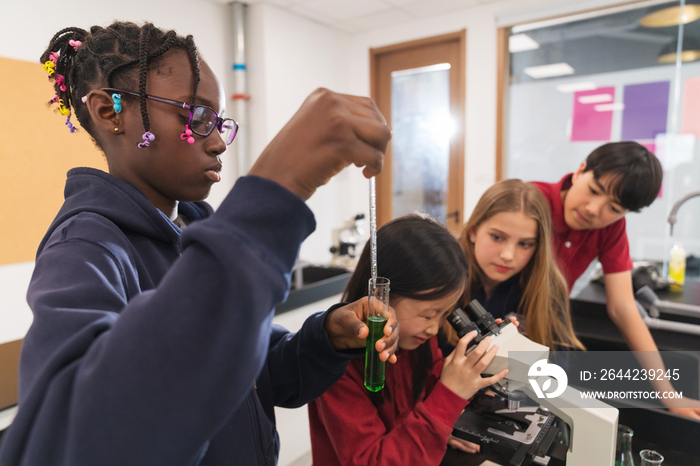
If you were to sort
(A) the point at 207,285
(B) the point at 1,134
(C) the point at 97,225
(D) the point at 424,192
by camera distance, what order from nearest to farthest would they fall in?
(A) the point at 207,285
(C) the point at 97,225
(B) the point at 1,134
(D) the point at 424,192

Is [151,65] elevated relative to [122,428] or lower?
elevated

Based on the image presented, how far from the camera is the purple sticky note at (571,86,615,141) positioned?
10.6ft

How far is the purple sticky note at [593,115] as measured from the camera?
3219 mm

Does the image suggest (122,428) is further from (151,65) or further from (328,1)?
(328,1)

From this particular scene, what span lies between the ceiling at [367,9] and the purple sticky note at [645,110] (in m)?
1.29

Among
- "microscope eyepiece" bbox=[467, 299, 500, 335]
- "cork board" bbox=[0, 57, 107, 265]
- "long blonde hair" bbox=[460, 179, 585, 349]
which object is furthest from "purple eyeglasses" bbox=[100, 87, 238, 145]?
"cork board" bbox=[0, 57, 107, 265]

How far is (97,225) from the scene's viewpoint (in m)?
0.56

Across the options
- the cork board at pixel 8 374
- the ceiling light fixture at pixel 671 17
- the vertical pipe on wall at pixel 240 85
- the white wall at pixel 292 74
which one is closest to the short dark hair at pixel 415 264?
the cork board at pixel 8 374

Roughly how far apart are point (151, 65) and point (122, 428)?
51 cm

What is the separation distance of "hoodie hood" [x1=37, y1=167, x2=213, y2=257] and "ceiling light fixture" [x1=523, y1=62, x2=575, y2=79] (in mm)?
3559

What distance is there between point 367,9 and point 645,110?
2237 millimetres

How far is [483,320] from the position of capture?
1.01m

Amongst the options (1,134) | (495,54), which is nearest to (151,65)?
(1,134)

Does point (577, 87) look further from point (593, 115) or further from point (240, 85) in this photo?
point (240, 85)
